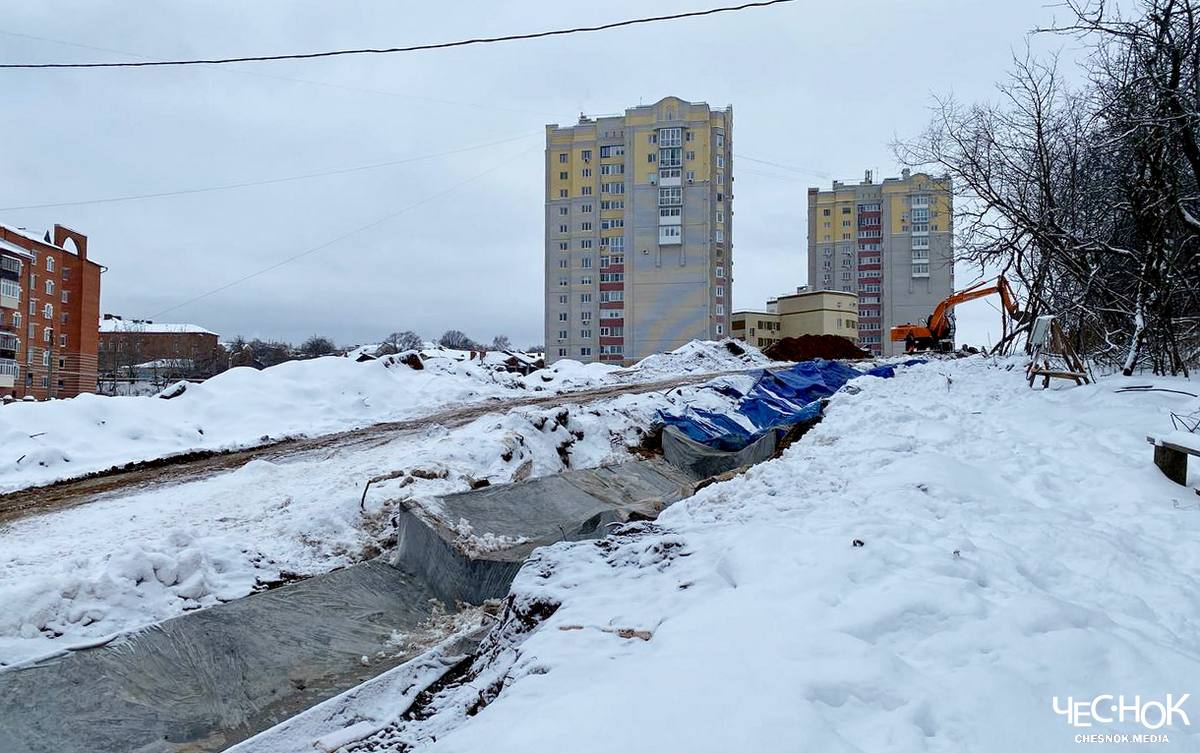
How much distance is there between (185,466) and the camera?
9461 mm

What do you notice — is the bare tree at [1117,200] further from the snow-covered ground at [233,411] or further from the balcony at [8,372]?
the balcony at [8,372]

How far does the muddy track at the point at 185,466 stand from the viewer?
7602 mm

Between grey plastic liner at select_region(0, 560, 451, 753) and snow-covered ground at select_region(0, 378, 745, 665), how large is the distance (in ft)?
1.06

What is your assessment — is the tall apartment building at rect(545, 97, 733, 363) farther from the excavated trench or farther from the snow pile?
the excavated trench

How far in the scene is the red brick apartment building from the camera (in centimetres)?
4650

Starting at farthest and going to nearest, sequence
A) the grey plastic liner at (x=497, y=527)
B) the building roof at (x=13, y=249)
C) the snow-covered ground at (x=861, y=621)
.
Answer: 1. the building roof at (x=13, y=249)
2. the grey plastic liner at (x=497, y=527)
3. the snow-covered ground at (x=861, y=621)

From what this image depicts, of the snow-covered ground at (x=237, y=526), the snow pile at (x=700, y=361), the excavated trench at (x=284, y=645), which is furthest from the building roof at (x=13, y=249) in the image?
the excavated trench at (x=284, y=645)

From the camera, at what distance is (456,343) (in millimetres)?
78188

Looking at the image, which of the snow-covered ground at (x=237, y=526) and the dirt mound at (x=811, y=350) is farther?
the dirt mound at (x=811, y=350)

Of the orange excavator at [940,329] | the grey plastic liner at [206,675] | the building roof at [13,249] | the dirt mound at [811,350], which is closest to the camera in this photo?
the grey plastic liner at [206,675]

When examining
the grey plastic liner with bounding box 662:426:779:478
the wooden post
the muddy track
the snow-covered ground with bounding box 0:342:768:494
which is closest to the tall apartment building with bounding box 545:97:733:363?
the snow-covered ground with bounding box 0:342:768:494

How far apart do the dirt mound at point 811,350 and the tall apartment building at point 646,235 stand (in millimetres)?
15028

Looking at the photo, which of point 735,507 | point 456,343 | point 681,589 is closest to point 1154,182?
point 735,507

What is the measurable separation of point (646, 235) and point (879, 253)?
2930cm
